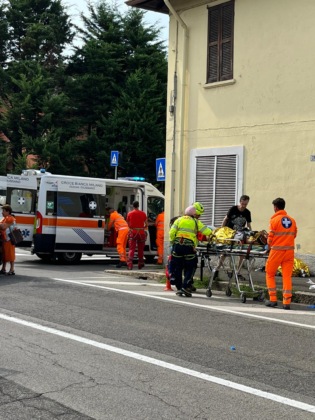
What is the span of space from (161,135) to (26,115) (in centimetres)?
646

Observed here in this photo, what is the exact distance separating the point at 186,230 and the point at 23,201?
291 inches

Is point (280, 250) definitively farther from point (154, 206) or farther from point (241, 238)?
point (154, 206)

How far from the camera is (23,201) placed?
18.3 m

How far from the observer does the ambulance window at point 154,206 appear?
64.9 ft

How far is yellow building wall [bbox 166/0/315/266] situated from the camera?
562 inches

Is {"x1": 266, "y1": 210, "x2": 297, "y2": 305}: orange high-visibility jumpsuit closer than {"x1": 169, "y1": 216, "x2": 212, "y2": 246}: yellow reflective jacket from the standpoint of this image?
Yes

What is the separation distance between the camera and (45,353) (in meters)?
7.02

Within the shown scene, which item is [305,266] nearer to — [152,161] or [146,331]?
[146,331]

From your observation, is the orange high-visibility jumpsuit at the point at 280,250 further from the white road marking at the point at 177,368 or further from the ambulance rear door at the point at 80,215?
the ambulance rear door at the point at 80,215

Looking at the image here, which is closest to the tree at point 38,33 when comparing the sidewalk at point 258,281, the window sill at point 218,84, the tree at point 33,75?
the tree at point 33,75

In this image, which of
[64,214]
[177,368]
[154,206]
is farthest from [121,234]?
[177,368]

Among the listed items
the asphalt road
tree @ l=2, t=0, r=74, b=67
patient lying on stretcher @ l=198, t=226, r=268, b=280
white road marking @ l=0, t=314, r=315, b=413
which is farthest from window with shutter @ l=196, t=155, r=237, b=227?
tree @ l=2, t=0, r=74, b=67

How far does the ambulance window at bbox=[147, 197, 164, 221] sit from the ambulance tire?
2523mm

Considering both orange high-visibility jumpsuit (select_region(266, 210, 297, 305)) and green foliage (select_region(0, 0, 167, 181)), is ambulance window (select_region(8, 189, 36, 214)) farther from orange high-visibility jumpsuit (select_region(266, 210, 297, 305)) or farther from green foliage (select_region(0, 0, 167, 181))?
green foliage (select_region(0, 0, 167, 181))
